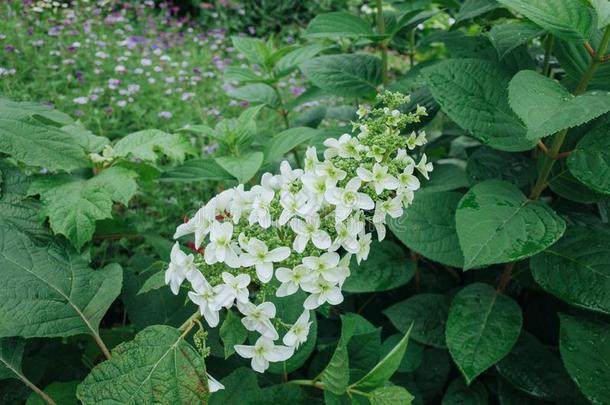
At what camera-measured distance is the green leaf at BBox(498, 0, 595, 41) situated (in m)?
1.24

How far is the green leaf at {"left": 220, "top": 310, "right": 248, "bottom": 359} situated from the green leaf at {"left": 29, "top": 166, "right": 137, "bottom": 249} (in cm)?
50

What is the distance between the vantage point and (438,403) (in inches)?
68.9

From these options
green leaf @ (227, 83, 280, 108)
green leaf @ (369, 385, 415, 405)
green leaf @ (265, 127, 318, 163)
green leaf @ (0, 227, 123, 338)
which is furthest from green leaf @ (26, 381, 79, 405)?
green leaf @ (227, 83, 280, 108)

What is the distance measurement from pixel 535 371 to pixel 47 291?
4.13 feet

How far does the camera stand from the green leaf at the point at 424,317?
1.58 meters

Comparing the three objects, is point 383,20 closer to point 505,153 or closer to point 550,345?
point 505,153

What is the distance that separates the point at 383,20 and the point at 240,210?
111cm

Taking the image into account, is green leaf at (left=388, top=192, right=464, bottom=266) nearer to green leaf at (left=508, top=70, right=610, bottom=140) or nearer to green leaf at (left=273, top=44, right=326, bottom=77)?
green leaf at (left=508, top=70, right=610, bottom=140)

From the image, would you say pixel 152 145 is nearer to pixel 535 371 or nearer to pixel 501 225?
pixel 501 225

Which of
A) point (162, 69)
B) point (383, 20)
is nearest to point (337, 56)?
point (383, 20)

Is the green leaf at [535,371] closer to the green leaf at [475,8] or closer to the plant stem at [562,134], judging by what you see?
the plant stem at [562,134]

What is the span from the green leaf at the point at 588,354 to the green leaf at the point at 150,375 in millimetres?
901

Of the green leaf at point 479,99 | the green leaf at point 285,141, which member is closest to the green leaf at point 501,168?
the green leaf at point 479,99

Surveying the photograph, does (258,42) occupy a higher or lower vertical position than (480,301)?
higher
